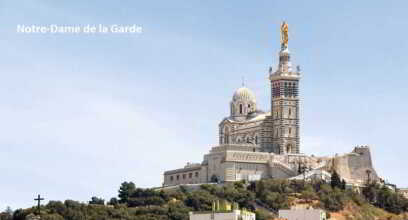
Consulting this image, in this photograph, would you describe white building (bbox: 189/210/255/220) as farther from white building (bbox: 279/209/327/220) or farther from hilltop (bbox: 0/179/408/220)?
hilltop (bbox: 0/179/408/220)

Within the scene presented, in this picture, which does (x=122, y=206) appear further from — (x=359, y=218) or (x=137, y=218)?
(x=359, y=218)

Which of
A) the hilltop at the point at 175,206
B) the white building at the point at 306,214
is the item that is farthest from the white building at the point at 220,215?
the hilltop at the point at 175,206

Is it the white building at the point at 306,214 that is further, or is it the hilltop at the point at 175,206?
the hilltop at the point at 175,206

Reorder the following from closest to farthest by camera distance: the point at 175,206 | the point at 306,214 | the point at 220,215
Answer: the point at 220,215 → the point at 306,214 → the point at 175,206

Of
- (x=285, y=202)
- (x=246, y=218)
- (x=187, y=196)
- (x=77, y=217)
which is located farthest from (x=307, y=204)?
(x=246, y=218)

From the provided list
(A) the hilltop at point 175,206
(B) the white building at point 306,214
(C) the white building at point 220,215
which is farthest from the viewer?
(A) the hilltop at point 175,206

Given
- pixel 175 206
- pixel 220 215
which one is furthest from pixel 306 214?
pixel 175 206

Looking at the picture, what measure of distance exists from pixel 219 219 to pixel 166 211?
182ft

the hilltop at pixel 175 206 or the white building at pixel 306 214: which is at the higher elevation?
the hilltop at pixel 175 206

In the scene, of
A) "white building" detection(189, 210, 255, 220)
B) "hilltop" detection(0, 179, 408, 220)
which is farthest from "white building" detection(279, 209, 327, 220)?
"hilltop" detection(0, 179, 408, 220)

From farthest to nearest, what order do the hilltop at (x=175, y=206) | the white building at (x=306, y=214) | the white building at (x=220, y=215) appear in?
the hilltop at (x=175, y=206), the white building at (x=306, y=214), the white building at (x=220, y=215)

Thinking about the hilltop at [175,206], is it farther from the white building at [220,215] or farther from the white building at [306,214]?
the white building at [220,215]

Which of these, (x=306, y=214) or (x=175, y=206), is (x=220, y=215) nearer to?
(x=306, y=214)

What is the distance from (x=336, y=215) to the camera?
199 m
